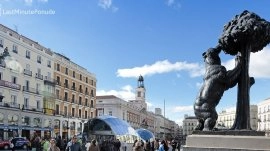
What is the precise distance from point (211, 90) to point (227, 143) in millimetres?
978

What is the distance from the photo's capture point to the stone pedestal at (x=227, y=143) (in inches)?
248

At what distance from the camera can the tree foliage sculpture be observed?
7.10 meters

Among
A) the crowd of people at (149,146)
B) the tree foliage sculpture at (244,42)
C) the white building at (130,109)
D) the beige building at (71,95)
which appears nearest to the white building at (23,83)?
the beige building at (71,95)

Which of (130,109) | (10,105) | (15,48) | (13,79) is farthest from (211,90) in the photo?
(130,109)

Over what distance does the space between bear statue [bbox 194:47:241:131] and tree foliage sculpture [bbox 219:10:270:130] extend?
0.70 ft

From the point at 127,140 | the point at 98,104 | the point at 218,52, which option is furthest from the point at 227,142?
the point at 98,104

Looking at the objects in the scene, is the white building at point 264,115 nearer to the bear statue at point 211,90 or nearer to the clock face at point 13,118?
the clock face at point 13,118

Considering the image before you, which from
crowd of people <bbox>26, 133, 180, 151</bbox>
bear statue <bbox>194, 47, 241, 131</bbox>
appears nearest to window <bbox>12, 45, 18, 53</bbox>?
Answer: crowd of people <bbox>26, 133, 180, 151</bbox>

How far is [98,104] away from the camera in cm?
9488

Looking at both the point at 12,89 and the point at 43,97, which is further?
the point at 43,97

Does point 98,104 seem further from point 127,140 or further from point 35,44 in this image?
point 127,140

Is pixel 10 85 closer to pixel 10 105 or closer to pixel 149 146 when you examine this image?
pixel 10 105

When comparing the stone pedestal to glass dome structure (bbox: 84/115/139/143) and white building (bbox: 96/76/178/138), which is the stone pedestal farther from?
white building (bbox: 96/76/178/138)

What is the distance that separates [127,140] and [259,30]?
1463 inches
